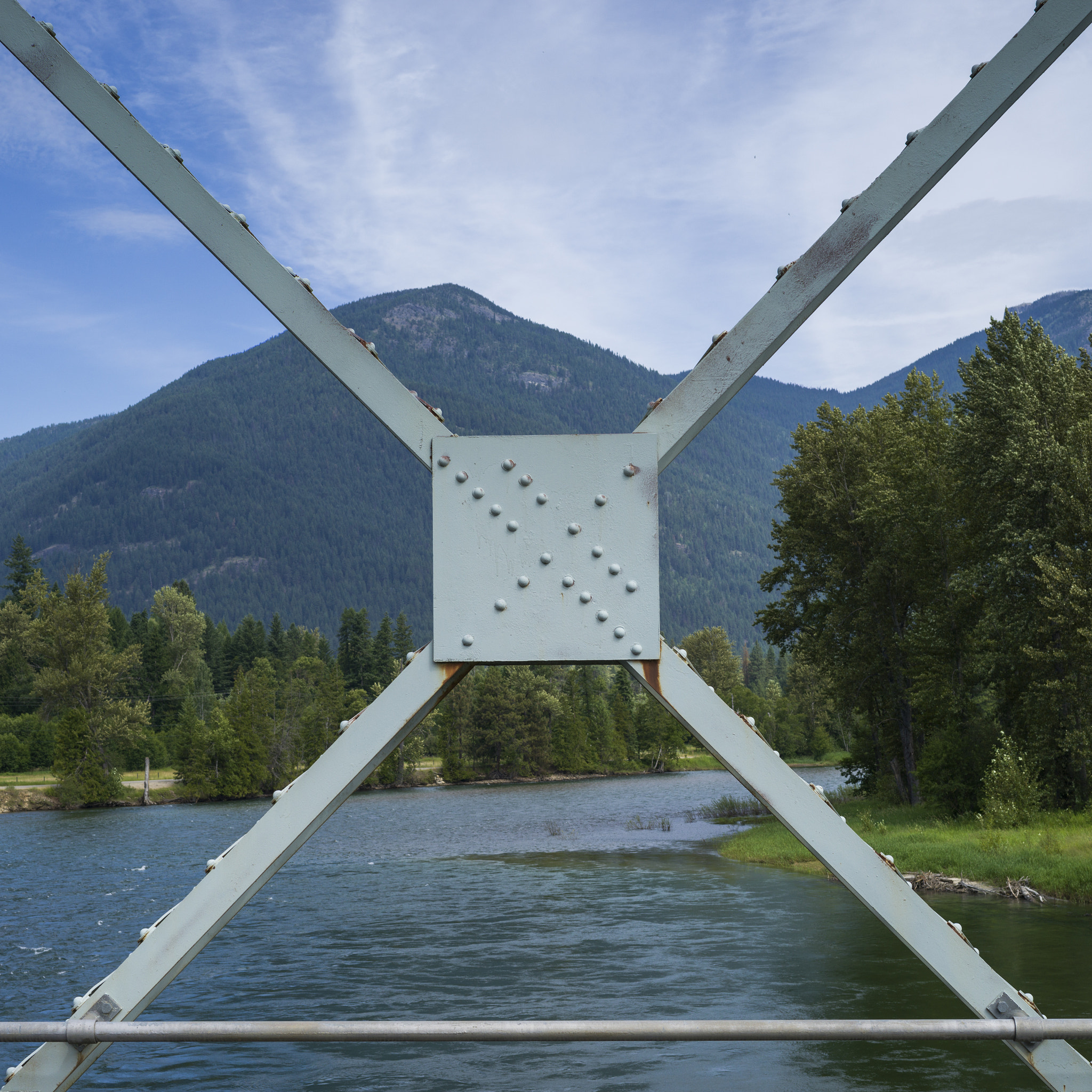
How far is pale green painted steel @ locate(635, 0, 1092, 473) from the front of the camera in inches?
88.4

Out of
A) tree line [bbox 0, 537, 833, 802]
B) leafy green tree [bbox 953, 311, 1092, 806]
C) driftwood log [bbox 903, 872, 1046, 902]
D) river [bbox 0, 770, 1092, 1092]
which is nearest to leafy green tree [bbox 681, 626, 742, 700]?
tree line [bbox 0, 537, 833, 802]

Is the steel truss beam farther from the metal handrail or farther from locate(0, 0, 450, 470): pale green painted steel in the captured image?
locate(0, 0, 450, 470): pale green painted steel

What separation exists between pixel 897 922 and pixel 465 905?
24.5 metres

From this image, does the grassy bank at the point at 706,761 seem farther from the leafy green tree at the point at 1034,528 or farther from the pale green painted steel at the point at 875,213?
the pale green painted steel at the point at 875,213

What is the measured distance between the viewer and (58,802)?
64.6m

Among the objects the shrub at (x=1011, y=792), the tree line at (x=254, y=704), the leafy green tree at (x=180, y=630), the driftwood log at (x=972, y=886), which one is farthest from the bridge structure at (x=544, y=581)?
the leafy green tree at (x=180, y=630)

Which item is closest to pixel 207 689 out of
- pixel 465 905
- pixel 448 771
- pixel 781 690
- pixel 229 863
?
pixel 448 771

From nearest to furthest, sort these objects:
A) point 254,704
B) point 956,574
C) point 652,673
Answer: point 652,673 < point 956,574 < point 254,704

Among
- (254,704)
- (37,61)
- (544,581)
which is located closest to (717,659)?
(254,704)

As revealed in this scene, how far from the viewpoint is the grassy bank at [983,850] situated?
21.4 meters

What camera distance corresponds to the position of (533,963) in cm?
1814

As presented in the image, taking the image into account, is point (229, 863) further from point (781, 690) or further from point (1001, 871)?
point (781, 690)

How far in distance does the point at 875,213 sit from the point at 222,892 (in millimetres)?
2014

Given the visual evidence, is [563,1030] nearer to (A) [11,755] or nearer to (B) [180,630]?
(A) [11,755]
